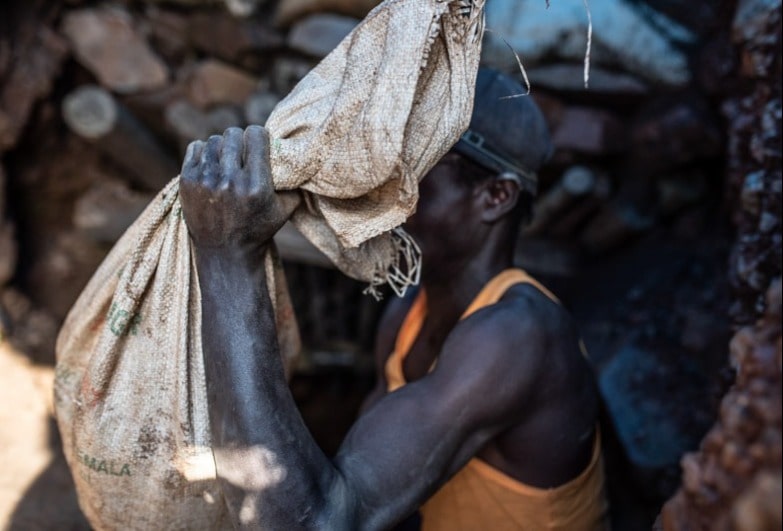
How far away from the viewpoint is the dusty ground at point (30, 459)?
8.32ft

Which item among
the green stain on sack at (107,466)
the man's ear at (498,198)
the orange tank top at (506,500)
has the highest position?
the man's ear at (498,198)

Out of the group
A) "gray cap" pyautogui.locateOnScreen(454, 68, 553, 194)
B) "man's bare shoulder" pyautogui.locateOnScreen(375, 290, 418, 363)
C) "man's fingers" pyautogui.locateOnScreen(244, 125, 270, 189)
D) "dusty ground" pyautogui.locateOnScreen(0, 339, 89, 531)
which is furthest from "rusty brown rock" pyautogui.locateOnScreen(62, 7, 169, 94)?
"man's fingers" pyautogui.locateOnScreen(244, 125, 270, 189)

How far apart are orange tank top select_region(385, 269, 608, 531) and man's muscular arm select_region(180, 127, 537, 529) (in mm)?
275

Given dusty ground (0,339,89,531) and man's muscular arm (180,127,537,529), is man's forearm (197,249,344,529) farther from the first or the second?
dusty ground (0,339,89,531)

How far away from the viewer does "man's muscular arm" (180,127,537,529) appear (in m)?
1.28

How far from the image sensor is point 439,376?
1.54m

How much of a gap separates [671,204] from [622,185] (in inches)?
8.5

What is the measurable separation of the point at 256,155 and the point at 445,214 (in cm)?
60

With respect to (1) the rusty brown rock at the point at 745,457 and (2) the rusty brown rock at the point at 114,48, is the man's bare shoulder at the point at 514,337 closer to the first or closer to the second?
(1) the rusty brown rock at the point at 745,457

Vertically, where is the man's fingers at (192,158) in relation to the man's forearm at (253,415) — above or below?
above

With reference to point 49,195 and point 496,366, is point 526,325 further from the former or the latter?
point 49,195

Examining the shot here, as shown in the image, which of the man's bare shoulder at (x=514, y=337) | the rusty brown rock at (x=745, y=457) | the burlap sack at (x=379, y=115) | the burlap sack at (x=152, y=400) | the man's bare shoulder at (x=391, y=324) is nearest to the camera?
the rusty brown rock at (x=745, y=457)

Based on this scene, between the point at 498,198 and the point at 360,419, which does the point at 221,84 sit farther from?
the point at 360,419

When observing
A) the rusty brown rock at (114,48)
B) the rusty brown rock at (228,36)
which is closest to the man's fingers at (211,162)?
the rusty brown rock at (228,36)
